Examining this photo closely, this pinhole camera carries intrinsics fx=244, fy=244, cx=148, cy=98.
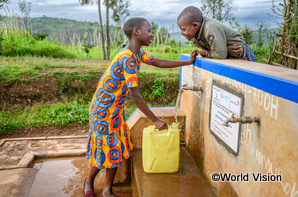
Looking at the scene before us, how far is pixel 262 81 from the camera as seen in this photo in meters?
1.39

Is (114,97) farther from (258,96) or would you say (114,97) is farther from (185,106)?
(258,96)

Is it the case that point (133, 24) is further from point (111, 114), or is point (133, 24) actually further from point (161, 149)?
point (161, 149)

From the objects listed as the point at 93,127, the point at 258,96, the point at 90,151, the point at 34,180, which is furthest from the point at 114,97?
the point at 34,180

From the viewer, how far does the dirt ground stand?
15.1 feet

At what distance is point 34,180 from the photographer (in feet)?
9.73

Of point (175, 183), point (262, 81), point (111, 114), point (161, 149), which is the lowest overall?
point (175, 183)

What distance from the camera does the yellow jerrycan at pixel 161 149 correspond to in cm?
228

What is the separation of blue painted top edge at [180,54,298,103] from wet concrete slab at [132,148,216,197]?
40.1 inches

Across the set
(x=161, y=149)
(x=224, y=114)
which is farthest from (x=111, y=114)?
(x=224, y=114)

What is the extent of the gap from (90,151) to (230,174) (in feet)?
4.28

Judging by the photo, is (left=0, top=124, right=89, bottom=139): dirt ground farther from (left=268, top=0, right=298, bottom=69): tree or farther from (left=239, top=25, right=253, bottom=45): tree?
(left=239, top=25, right=253, bottom=45): tree

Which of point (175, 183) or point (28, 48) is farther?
point (28, 48)
